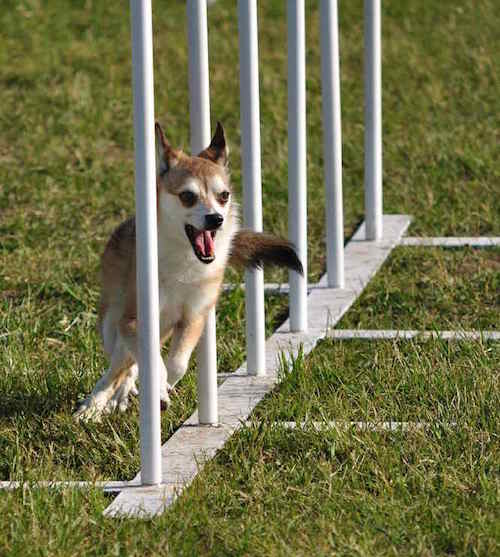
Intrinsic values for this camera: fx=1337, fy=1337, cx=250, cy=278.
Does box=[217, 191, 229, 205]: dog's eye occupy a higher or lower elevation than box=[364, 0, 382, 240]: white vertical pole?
lower

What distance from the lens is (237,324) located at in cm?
618

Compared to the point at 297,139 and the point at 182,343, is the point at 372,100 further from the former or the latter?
the point at 182,343

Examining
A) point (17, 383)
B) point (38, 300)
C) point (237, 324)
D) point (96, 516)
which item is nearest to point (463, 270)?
point (237, 324)

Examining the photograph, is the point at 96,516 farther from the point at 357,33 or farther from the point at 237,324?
the point at 357,33

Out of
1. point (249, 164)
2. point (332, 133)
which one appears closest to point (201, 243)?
point (249, 164)

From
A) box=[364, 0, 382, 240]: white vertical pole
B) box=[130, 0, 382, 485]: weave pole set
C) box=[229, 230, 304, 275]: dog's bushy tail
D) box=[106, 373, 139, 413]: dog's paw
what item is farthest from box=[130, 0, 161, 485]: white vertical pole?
box=[364, 0, 382, 240]: white vertical pole

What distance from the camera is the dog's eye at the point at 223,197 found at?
4743 mm

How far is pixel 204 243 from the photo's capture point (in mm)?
4680

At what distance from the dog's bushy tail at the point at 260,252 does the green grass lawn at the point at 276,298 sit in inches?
17.2

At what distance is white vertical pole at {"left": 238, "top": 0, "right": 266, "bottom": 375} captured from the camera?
206 inches

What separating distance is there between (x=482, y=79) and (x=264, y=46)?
1901 millimetres

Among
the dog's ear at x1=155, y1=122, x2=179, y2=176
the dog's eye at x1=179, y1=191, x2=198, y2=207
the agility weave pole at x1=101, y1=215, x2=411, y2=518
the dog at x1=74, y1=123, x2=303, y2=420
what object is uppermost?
the dog's ear at x1=155, y1=122, x2=179, y2=176

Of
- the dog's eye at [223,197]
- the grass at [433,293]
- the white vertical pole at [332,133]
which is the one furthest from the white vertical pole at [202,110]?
the white vertical pole at [332,133]

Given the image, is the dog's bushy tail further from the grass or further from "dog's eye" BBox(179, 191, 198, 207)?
the grass
